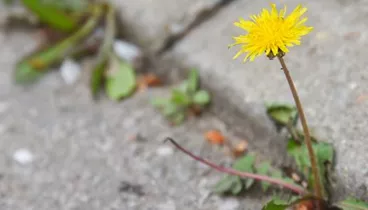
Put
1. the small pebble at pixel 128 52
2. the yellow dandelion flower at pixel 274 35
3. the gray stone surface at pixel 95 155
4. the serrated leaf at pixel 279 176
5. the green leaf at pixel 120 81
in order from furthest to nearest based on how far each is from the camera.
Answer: the small pebble at pixel 128 52, the green leaf at pixel 120 81, the gray stone surface at pixel 95 155, the serrated leaf at pixel 279 176, the yellow dandelion flower at pixel 274 35

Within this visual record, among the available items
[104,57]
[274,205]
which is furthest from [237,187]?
[104,57]

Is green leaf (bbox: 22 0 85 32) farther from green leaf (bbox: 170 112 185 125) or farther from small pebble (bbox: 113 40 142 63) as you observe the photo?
green leaf (bbox: 170 112 185 125)

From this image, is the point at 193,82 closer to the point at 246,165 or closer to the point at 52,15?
the point at 246,165

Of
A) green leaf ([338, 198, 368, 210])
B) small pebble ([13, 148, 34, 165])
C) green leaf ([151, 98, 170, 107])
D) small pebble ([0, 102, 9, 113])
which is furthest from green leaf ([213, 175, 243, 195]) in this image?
small pebble ([0, 102, 9, 113])

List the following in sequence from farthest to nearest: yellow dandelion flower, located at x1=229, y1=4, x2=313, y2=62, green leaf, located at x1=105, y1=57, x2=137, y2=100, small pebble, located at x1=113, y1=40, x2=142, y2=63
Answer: small pebble, located at x1=113, y1=40, x2=142, y2=63
green leaf, located at x1=105, y1=57, x2=137, y2=100
yellow dandelion flower, located at x1=229, y1=4, x2=313, y2=62

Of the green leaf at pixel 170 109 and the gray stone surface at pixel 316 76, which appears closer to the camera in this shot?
the gray stone surface at pixel 316 76

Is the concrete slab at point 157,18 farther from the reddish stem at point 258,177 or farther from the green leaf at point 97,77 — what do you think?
the reddish stem at point 258,177

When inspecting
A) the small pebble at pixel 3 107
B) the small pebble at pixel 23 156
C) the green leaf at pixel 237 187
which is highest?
the small pebble at pixel 3 107

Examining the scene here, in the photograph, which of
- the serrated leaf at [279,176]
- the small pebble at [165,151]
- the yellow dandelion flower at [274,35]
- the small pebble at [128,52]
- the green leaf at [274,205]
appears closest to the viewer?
the yellow dandelion flower at [274,35]

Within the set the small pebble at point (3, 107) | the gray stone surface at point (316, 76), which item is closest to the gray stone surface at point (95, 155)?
the small pebble at point (3, 107)
